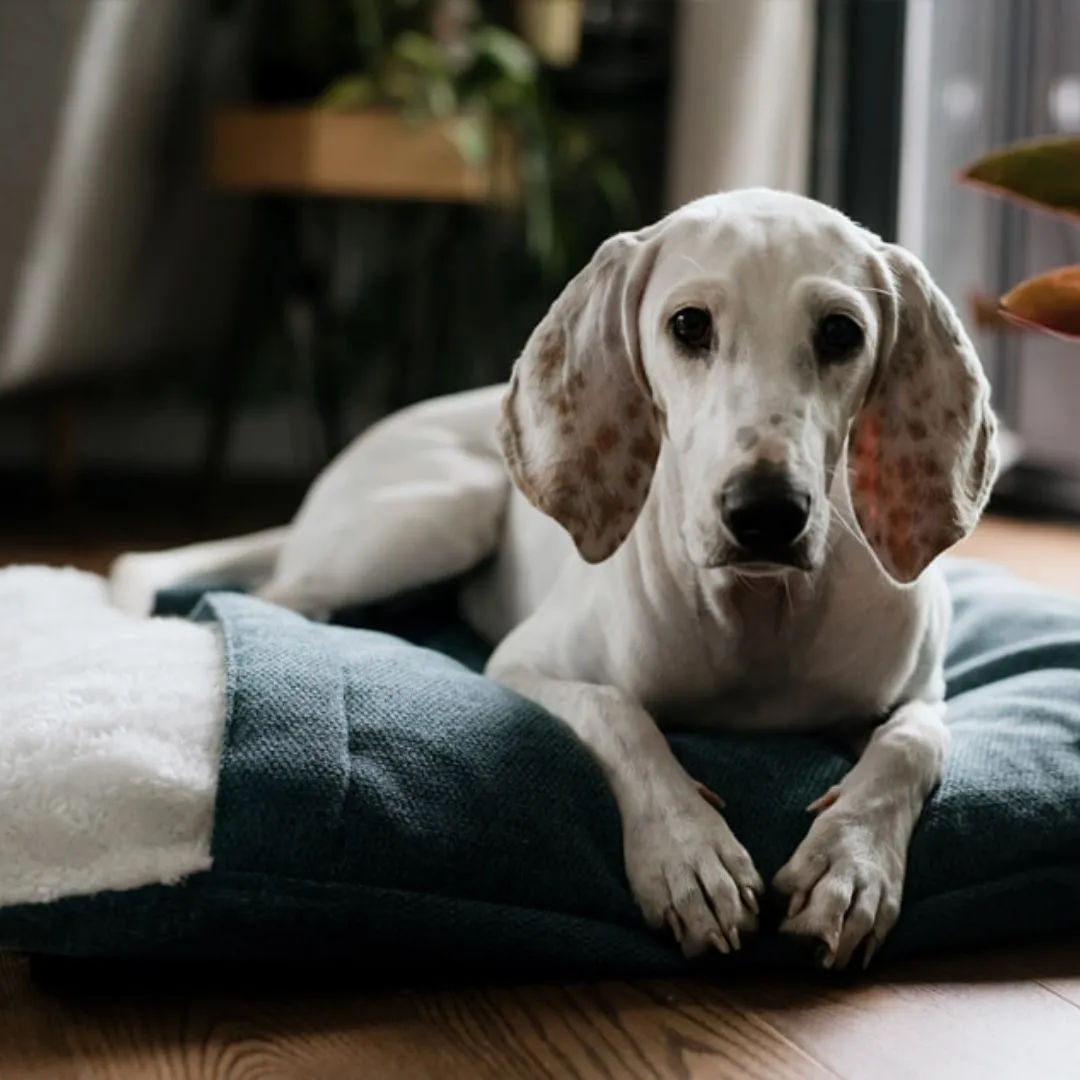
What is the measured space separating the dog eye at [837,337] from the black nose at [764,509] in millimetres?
152

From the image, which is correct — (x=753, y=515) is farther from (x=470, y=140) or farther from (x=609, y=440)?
(x=470, y=140)

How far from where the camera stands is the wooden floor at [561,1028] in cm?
115

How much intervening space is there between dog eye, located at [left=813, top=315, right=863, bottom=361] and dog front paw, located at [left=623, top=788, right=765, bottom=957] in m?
0.36

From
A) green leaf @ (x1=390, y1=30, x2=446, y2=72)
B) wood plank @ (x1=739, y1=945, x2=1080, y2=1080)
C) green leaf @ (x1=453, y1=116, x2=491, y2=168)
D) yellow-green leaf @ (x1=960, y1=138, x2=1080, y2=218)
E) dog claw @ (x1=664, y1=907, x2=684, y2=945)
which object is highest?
green leaf @ (x1=390, y1=30, x2=446, y2=72)

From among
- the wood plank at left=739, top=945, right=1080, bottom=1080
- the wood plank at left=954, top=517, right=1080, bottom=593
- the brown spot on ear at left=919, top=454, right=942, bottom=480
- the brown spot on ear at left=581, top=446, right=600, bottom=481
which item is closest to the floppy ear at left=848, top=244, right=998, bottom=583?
the brown spot on ear at left=919, top=454, right=942, bottom=480

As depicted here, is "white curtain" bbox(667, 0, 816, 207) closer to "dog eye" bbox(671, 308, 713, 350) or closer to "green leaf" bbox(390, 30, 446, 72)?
"green leaf" bbox(390, 30, 446, 72)

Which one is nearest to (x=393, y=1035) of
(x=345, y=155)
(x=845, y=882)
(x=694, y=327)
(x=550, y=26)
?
(x=845, y=882)

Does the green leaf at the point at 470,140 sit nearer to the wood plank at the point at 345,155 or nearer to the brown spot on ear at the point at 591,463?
the wood plank at the point at 345,155

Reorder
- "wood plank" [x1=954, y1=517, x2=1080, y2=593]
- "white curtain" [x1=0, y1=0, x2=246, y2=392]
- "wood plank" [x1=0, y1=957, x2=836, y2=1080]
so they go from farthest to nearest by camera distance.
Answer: "white curtain" [x1=0, y1=0, x2=246, y2=392] < "wood plank" [x1=954, y1=517, x2=1080, y2=593] < "wood plank" [x1=0, y1=957, x2=836, y2=1080]

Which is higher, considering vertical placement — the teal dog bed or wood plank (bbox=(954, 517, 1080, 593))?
the teal dog bed

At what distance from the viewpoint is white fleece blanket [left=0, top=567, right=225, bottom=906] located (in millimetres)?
1233

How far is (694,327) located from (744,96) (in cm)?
232

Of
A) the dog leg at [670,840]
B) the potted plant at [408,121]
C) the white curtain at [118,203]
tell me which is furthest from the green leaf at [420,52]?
the dog leg at [670,840]

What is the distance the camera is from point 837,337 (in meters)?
1.37
